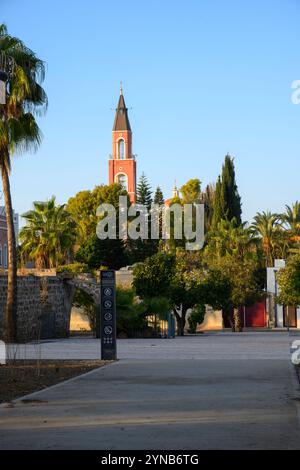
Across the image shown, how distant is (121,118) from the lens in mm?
131375

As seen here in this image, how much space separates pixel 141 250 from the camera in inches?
3376

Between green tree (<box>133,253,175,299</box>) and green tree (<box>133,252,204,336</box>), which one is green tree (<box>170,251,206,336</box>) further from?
green tree (<box>133,253,175,299</box>)

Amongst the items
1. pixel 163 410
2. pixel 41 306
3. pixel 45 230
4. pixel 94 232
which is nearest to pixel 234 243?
pixel 45 230

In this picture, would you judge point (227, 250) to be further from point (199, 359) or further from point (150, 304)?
point (199, 359)

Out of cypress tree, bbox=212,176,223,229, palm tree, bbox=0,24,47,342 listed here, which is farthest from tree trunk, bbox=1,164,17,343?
cypress tree, bbox=212,176,223,229

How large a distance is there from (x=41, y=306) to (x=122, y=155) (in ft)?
313

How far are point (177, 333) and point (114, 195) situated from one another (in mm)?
51594

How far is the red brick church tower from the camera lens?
12560cm

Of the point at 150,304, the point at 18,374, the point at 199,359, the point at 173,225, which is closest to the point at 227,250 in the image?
the point at 173,225

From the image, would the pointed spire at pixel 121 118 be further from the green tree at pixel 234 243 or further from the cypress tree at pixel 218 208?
the green tree at pixel 234 243

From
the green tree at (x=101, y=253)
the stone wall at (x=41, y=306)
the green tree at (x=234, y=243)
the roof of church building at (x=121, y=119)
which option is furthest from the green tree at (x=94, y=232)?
the stone wall at (x=41, y=306)

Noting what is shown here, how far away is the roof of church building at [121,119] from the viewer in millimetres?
129875

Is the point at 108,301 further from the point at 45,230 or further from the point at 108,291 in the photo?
the point at 45,230

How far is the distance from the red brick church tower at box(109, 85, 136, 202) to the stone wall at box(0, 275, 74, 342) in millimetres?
85115
